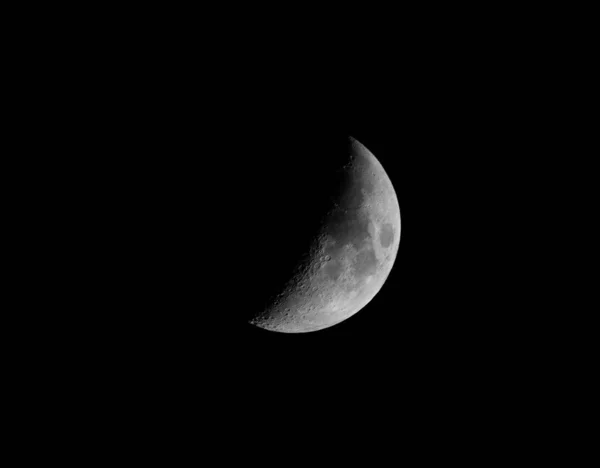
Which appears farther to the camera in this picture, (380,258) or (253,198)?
(380,258)

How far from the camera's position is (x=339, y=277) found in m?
4.14

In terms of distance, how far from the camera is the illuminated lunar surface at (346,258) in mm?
4070

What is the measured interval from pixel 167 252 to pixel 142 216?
376 millimetres

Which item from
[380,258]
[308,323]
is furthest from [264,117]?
[308,323]

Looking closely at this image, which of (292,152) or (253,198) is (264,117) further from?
(253,198)

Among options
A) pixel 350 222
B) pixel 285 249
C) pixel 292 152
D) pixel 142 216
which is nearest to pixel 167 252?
pixel 142 216

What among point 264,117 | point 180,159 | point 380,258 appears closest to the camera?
point 180,159

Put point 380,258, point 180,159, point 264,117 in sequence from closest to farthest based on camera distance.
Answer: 1. point 180,159
2. point 264,117
3. point 380,258

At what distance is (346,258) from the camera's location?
4.11m

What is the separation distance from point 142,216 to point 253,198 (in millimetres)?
970

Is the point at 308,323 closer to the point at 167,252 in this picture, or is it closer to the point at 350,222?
the point at 350,222

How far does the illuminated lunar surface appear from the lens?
4.07 meters

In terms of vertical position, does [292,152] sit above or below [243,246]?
above

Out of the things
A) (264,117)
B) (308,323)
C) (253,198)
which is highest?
(264,117)
